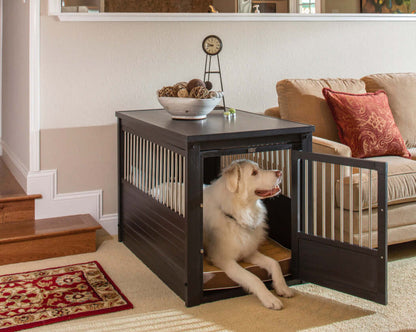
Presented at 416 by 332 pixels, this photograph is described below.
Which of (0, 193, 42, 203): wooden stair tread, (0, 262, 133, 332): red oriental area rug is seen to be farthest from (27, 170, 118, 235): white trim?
(0, 262, 133, 332): red oriental area rug

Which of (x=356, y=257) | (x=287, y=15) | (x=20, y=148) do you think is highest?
(x=287, y=15)

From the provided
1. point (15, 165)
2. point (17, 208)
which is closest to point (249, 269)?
point (17, 208)

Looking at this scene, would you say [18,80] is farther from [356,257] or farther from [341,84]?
[356,257]

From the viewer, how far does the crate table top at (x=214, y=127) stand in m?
2.47

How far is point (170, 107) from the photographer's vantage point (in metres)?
2.87

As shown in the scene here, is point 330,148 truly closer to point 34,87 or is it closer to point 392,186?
point 392,186

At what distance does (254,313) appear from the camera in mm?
2447

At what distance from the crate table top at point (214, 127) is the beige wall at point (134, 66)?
46cm

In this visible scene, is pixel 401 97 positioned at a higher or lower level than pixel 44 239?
higher

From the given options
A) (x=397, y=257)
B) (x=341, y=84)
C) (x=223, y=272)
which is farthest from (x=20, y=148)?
(x=397, y=257)

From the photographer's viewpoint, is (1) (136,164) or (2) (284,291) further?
(1) (136,164)

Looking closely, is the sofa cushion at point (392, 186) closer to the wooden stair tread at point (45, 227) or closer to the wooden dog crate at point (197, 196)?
the wooden dog crate at point (197, 196)

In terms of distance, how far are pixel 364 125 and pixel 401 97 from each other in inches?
22.4

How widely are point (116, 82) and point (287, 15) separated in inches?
48.4
